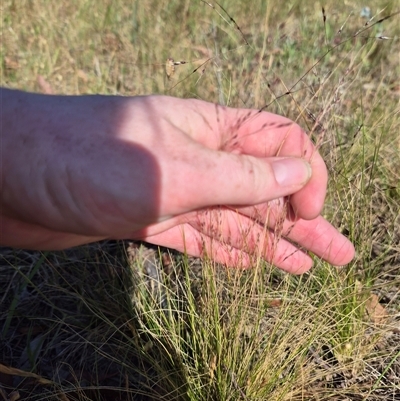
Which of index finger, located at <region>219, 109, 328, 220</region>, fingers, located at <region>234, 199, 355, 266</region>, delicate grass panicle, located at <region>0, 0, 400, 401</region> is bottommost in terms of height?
→ delicate grass panicle, located at <region>0, 0, 400, 401</region>

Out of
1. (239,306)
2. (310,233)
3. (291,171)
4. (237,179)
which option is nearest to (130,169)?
(237,179)

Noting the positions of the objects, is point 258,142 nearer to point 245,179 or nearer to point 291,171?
point 291,171

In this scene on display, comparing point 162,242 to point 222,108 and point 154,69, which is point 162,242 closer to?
point 222,108

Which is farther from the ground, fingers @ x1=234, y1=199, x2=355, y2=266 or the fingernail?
the fingernail

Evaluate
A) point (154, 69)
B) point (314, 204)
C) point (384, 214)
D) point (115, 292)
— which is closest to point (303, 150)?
point (314, 204)

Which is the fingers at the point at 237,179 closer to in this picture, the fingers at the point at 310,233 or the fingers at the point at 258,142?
the fingers at the point at 258,142

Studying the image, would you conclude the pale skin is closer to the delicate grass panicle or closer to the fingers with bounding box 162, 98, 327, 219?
the fingers with bounding box 162, 98, 327, 219

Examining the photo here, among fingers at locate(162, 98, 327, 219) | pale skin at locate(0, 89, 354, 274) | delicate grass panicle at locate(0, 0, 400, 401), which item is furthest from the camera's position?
delicate grass panicle at locate(0, 0, 400, 401)

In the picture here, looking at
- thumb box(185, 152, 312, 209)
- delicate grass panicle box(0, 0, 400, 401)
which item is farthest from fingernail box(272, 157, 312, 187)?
delicate grass panicle box(0, 0, 400, 401)
